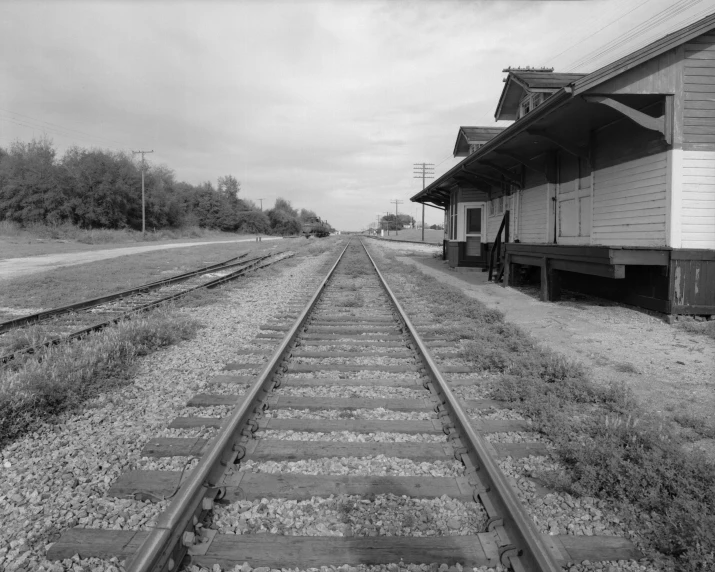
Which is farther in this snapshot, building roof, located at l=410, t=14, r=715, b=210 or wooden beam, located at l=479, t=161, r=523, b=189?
wooden beam, located at l=479, t=161, r=523, b=189

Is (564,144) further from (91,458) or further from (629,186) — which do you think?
(91,458)

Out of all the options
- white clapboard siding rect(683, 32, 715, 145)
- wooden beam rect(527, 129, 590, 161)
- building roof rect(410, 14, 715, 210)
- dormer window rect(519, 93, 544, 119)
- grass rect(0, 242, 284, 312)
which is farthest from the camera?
dormer window rect(519, 93, 544, 119)

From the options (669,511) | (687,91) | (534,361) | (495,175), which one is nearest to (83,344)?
(534,361)

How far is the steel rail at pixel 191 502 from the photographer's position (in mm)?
2061

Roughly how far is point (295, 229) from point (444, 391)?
381 ft

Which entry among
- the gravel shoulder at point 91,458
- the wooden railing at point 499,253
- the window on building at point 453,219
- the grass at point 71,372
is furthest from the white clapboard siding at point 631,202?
the window on building at point 453,219

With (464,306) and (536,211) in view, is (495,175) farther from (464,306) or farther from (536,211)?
(464,306)

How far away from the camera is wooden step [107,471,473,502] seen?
8.95 ft

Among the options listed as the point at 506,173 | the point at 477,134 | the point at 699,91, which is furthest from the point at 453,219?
the point at 699,91

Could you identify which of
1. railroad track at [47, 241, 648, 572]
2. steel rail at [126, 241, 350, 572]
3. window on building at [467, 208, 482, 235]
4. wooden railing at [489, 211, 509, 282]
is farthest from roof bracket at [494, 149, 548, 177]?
steel rail at [126, 241, 350, 572]

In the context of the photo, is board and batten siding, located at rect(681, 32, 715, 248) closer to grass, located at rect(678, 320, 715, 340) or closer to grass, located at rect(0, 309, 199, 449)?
grass, located at rect(678, 320, 715, 340)

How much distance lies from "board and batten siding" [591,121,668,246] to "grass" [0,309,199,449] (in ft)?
26.5

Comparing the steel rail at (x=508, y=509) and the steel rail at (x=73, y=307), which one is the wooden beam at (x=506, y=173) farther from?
the steel rail at (x=508, y=509)

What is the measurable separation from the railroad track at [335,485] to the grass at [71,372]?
118 centimetres
